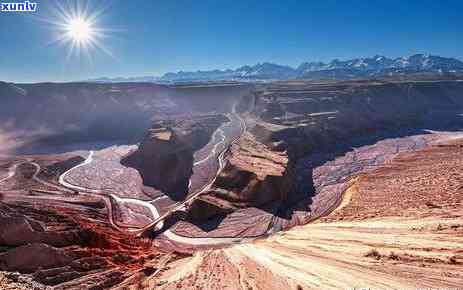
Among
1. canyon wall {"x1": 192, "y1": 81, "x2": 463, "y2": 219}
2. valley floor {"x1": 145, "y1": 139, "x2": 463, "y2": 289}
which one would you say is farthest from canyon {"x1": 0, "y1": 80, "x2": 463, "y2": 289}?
canyon wall {"x1": 192, "y1": 81, "x2": 463, "y2": 219}

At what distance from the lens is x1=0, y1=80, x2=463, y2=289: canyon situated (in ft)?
66.7

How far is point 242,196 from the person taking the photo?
46094mm

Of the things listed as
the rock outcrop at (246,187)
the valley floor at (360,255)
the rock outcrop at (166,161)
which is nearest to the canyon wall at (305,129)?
the rock outcrop at (246,187)

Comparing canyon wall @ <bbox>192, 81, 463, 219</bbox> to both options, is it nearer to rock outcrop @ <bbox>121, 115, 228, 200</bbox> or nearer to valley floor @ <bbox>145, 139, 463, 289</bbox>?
rock outcrop @ <bbox>121, 115, 228, 200</bbox>

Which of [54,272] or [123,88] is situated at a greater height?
[123,88]

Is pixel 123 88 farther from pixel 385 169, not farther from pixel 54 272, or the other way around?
pixel 54 272

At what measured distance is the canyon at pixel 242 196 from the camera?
20.3 meters

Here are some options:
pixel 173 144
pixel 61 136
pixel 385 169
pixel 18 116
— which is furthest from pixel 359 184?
pixel 18 116

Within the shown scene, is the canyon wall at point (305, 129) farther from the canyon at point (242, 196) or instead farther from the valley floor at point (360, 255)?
the valley floor at point (360, 255)

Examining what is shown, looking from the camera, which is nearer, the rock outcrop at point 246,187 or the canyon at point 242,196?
the canyon at point 242,196

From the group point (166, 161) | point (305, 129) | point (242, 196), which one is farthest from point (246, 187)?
point (305, 129)

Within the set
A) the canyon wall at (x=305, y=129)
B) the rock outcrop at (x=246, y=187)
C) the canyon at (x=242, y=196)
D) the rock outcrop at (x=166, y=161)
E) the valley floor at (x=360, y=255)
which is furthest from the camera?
the rock outcrop at (x=166, y=161)

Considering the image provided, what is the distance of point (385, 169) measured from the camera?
5528 centimetres

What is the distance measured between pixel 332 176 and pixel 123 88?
113303 millimetres
